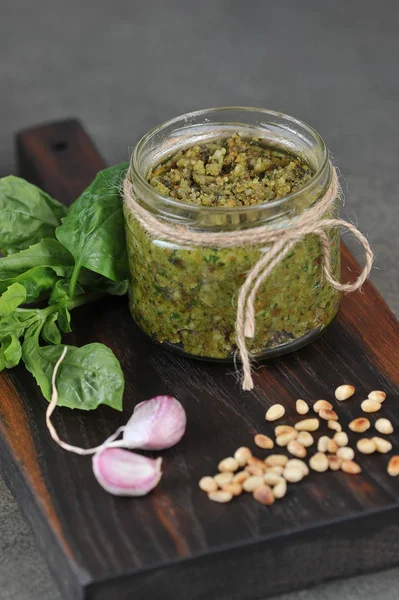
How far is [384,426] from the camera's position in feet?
6.89

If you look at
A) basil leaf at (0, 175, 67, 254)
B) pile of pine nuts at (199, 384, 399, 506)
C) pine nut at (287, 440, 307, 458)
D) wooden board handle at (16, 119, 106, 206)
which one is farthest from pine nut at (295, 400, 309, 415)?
wooden board handle at (16, 119, 106, 206)

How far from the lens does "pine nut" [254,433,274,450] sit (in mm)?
2080

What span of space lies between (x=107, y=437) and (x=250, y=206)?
2.03ft

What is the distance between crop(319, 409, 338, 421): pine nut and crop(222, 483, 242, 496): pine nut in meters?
0.29

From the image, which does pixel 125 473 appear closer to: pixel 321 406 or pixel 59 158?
pixel 321 406

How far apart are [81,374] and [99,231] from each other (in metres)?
0.41

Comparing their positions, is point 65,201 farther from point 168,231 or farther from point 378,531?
point 378,531

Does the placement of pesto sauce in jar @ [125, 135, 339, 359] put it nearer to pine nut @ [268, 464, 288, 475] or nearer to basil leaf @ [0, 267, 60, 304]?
basil leaf @ [0, 267, 60, 304]

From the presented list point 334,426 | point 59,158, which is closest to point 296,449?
point 334,426

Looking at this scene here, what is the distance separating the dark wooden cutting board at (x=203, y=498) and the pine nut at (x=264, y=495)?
2 centimetres

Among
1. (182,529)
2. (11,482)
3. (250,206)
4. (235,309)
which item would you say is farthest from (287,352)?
(11,482)

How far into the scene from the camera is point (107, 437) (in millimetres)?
2121

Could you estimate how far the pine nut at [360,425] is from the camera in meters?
2.10

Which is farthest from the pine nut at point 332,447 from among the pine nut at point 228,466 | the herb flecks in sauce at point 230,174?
the herb flecks in sauce at point 230,174
